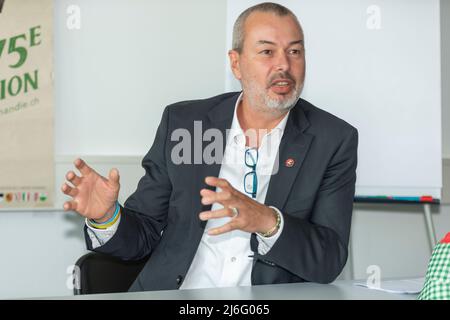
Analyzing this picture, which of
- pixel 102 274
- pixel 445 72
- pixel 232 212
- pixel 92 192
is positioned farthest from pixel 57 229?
pixel 445 72

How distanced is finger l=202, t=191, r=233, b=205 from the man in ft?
1.26

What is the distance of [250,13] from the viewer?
2.55 meters

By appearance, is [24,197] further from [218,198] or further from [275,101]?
[218,198]

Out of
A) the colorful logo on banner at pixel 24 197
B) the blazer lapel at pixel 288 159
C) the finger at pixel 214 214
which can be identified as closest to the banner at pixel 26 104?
the colorful logo on banner at pixel 24 197

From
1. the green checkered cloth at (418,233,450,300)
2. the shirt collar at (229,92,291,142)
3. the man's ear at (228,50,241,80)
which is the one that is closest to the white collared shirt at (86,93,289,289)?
the shirt collar at (229,92,291,142)

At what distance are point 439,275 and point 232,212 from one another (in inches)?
22.9

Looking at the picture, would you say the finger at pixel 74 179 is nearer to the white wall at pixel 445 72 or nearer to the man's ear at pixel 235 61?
the man's ear at pixel 235 61

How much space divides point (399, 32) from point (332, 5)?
1.27ft

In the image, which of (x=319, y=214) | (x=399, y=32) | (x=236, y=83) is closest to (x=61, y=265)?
(x=236, y=83)

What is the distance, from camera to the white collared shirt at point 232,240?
2.36 meters

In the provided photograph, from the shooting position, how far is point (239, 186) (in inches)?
96.8

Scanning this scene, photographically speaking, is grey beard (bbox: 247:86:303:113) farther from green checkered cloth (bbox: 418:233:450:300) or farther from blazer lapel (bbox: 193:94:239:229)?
green checkered cloth (bbox: 418:233:450:300)
